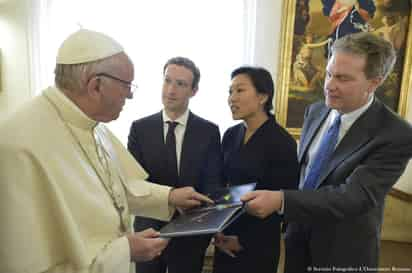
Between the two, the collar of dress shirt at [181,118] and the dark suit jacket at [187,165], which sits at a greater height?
the collar of dress shirt at [181,118]

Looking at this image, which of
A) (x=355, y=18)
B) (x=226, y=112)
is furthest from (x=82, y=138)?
(x=355, y=18)

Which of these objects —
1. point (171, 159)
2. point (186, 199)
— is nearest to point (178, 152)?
point (171, 159)

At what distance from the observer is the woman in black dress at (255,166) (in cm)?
159

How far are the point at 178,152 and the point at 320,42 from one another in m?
2.08

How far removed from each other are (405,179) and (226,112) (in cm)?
198

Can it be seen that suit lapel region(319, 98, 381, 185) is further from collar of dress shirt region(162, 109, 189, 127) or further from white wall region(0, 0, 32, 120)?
white wall region(0, 0, 32, 120)

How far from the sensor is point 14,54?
130 inches

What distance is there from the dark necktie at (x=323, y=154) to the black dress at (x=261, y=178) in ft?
0.26

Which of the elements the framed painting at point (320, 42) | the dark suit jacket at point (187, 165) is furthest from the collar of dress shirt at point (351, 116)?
the framed painting at point (320, 42)

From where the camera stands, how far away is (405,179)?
3139 mm

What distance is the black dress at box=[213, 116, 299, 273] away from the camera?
62.6 inches

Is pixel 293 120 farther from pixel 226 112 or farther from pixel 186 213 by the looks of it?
pixel 186 213

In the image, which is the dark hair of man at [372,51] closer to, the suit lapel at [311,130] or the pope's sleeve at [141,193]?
the suit lapel at [311,130]

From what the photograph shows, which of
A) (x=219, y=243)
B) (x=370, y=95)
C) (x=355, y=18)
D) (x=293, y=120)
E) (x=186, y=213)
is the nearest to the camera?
(x=370, y=95)
